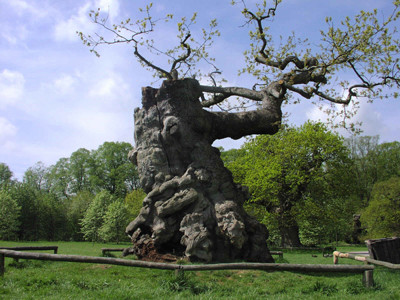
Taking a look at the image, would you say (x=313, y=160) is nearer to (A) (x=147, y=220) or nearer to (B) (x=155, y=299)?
(A) (x=147, y=220)

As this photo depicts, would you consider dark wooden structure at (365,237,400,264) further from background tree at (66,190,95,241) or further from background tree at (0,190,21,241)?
background tree at (66,190,95,241)

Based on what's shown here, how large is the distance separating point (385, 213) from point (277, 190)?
10.0 meters

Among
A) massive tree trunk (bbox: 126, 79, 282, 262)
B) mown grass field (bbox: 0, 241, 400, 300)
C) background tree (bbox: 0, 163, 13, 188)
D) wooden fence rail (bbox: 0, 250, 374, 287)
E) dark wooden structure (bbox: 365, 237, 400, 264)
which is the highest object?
background tree (bbox: 0, 163, 13, 188)

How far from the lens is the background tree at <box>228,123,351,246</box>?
27.6m

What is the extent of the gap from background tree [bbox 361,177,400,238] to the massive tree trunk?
21048 millimetres

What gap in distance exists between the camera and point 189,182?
11.8m

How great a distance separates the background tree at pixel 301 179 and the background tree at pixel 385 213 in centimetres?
411

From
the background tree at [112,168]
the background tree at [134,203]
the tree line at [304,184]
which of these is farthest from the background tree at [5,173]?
the tree line at [304,184]

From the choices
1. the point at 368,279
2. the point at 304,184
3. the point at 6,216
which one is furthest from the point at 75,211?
the point at 368,279

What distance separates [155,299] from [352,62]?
11235 millimetres

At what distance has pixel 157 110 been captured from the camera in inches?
515

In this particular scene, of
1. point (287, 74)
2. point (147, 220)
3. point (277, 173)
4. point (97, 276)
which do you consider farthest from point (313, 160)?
point (97, 276)

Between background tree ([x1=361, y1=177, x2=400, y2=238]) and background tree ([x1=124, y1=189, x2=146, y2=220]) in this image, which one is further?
background tree ([x1=124, y1=189, x2=146, y2=220])

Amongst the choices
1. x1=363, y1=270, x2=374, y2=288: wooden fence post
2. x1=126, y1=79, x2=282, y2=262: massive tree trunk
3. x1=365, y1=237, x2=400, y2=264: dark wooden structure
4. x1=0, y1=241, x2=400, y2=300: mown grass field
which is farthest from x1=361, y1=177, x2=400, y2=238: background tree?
x1=363, y1=270, x2=374, y2=288: wooden fence post
